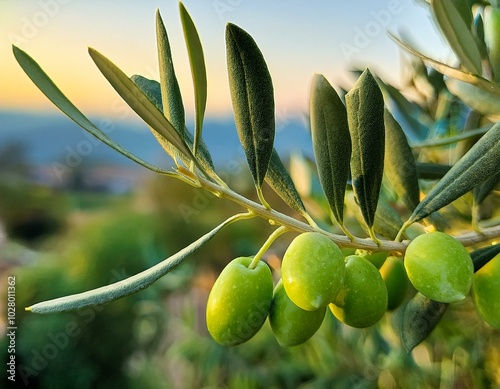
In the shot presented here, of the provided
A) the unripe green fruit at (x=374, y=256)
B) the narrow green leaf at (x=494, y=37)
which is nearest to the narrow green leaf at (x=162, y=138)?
the unripe green fruit at (x=374, y=256)

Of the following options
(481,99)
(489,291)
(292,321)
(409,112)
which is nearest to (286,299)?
(292,321)

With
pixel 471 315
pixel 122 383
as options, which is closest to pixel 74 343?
pixel 122 383

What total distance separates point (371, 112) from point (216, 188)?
3.8 inches

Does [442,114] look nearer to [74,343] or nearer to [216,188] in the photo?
[216,188]

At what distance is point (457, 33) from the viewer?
1.09 feet

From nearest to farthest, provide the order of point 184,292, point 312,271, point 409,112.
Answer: point 312,271 < point 409,112 < point 184,292

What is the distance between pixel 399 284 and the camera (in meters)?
0.37

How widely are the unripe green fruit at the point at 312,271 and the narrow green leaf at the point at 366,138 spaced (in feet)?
0.18

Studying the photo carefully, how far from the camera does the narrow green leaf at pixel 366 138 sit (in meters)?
0.29

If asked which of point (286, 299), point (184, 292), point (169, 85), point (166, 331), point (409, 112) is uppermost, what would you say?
point (169, 85)

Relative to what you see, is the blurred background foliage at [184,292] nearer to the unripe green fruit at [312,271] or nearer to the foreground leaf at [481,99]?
the foreground leaf at [481,99]

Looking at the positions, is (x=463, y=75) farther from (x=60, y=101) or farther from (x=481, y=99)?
(x=60, y=101)

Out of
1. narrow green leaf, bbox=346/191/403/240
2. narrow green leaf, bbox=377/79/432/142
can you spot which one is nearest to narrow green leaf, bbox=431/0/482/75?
narrow green leaf, bbox=346/191/403/240

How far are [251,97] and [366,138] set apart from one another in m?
0.07
